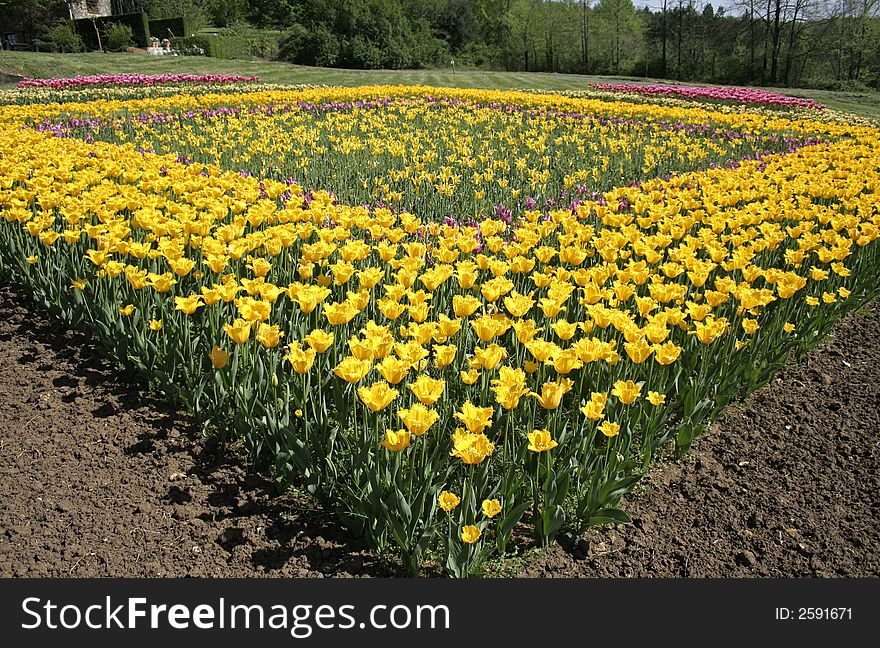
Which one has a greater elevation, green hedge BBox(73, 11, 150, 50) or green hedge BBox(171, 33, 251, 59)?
green hedge BBox(73, 11, 150, 50)

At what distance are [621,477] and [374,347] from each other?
4.14 ft

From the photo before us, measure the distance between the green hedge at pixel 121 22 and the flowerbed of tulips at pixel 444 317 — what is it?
46.1 meters

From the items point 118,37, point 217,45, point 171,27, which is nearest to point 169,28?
point 171,27

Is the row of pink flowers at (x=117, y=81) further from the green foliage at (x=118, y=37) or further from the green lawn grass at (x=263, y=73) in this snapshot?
the green foliage at (x=118, y=37)

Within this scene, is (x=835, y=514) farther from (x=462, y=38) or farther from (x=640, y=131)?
(x=462, y=38)

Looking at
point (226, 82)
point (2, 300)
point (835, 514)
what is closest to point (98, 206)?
point (2, 300)

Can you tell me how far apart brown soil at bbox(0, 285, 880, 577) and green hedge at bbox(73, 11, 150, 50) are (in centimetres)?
5174

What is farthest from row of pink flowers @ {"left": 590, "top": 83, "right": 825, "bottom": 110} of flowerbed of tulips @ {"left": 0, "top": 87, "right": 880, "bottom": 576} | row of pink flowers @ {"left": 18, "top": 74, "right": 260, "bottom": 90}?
row of pink flowers @ {"left": 18, "top": 74, "right": 260, "bottom": 90}

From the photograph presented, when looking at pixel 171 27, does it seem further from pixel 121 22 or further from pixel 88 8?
pixel 88 8

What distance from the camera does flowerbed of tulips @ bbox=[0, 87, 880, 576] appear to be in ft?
8.43

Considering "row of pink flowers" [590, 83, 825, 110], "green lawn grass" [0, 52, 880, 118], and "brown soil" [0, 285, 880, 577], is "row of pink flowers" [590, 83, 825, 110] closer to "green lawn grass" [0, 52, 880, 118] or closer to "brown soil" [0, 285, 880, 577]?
"green lawn grass" [0, 52, 880, 118]

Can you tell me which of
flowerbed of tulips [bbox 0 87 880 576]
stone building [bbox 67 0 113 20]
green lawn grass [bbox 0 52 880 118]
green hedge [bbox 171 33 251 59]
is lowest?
flowerbed of tulips [bbox 0 87 880 576]

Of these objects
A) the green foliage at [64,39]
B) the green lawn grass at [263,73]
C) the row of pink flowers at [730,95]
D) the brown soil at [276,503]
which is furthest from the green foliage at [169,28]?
the brown soil at [276,503]

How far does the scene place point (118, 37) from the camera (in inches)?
1719
